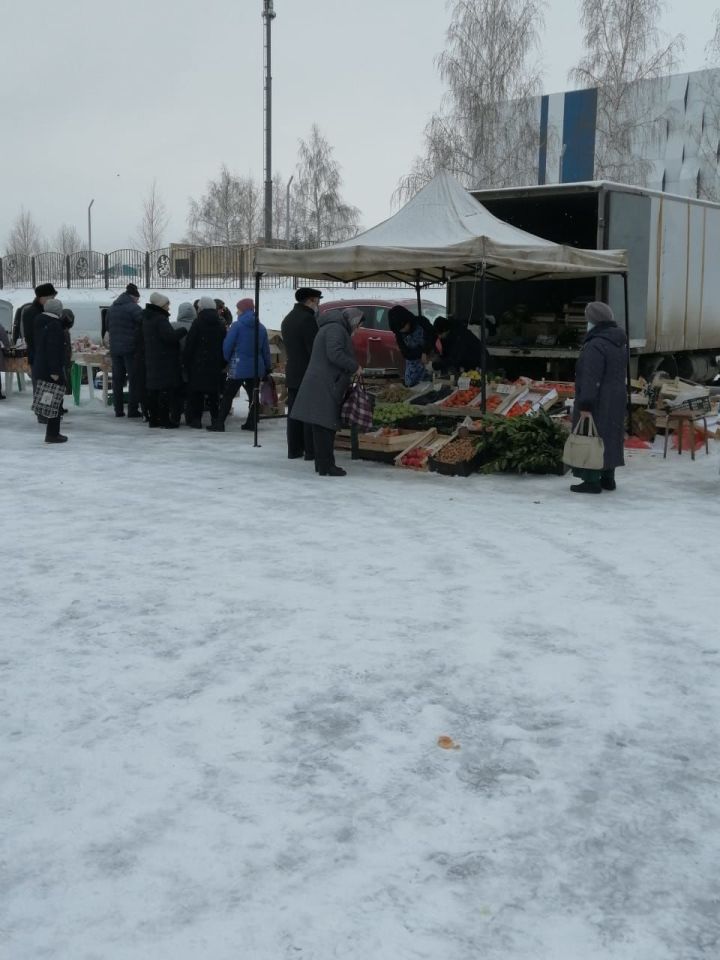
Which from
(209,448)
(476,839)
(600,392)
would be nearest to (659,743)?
(476,839)

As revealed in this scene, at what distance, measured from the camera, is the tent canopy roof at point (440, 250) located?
10141 millimetres

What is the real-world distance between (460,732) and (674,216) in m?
11.4

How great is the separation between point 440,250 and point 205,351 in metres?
3.77

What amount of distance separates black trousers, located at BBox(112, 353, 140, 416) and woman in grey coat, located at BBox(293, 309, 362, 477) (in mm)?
4632

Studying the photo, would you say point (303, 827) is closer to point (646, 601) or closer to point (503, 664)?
point (503, 664)

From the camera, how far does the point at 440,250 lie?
33.3ft

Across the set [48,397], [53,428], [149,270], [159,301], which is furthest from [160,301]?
[149,270]

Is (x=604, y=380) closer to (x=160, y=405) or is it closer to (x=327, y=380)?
(x=327, y=380)

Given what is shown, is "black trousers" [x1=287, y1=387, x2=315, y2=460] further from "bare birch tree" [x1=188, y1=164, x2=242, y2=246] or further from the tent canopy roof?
"bare birch tree" [x1=188, y1=164, x2=242, y2=246]

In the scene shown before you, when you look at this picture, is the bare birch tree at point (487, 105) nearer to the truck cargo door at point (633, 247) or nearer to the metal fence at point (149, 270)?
the metal fence at point (149, 270)

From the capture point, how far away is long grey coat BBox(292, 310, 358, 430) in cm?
975

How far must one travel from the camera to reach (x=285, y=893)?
9.99 feet

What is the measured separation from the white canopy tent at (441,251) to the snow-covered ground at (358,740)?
3353mm

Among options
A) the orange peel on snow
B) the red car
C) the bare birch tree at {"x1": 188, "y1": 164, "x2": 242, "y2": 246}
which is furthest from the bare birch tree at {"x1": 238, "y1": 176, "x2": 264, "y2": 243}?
the orange peel on snow
